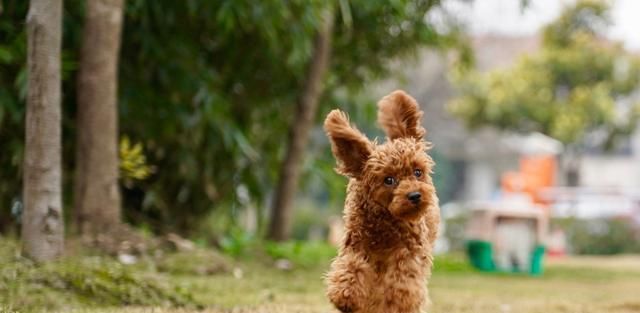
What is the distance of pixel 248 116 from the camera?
1283 centimetres

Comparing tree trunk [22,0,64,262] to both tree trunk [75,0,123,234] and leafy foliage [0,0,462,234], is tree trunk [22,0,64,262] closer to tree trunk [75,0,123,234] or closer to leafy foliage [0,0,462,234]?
tree trunk [75,0,123,234]

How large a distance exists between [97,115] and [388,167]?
15.2 ft

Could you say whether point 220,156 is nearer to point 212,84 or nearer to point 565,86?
point 212,84

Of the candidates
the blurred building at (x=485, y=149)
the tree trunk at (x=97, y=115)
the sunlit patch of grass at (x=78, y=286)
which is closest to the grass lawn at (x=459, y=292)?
the sunlit patch of grass at (x=78, y=286)

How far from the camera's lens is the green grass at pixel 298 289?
616 centimetres

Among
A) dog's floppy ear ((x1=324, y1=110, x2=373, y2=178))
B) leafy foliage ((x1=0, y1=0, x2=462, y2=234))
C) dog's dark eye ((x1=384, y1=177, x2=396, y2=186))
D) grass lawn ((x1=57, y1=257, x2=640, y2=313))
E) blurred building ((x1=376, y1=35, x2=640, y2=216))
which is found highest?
blurred building ((x1=376, y1=35, x2=640, y2=216))

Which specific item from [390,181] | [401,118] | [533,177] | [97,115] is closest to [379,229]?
[390,181]

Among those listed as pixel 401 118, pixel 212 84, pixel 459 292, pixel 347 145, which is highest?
pixel 212 84

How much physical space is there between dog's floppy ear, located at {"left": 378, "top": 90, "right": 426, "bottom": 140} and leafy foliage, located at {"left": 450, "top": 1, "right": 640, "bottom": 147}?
27118 millimetres

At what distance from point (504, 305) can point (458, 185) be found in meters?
Result: 36.2

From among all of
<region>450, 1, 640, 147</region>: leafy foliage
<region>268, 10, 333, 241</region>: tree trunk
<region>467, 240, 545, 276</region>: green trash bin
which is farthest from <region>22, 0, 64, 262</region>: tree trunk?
<region>450, 1, 640, 147</region>: leafy foliage

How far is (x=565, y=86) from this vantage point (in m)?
33.8

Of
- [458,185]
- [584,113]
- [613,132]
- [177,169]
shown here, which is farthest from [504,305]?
[458,185]

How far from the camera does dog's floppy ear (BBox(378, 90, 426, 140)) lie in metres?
4.89
